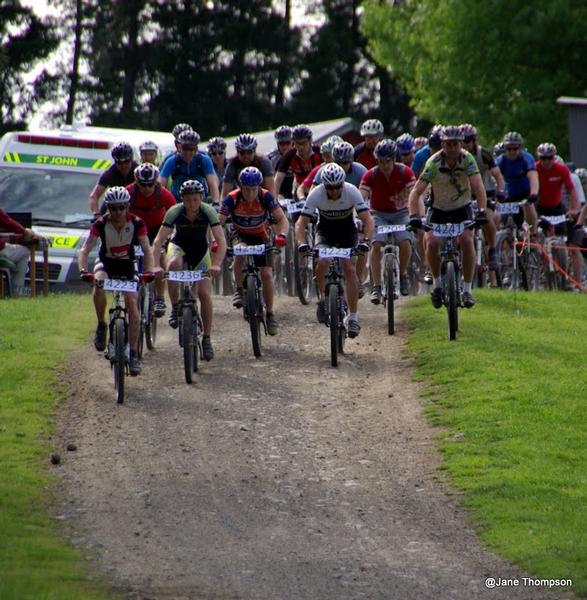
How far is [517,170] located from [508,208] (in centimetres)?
55

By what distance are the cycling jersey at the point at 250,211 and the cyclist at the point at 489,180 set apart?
2.75 m

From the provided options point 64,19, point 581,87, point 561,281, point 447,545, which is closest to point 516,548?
point 447,545

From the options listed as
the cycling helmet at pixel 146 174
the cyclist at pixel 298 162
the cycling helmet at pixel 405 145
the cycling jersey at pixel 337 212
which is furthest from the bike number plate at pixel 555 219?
the cycling helmet at pixel 146 174

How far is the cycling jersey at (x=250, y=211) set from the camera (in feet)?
56.4

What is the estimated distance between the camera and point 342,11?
70562 millimetres

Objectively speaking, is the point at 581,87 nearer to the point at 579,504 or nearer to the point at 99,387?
the point at 99,387

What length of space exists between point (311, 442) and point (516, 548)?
11.1 feet

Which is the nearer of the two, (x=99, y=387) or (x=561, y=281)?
(x=99, y=387)

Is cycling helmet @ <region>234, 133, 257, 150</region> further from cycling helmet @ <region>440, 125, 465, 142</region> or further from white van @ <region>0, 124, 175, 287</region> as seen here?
white van @ <region>0, 124, 175, 287</region>

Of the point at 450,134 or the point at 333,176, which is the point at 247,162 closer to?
the point at 333,176

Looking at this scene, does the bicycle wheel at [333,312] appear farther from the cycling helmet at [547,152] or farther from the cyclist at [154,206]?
the cycling helmet at [547,152]

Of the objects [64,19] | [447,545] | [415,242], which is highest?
[64,19]

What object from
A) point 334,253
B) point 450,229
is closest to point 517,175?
point 450,229

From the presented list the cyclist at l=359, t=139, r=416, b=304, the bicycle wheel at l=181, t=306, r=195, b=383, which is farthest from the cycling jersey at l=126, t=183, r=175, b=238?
the cyclist at l=359, t=139, r=416, b=304
